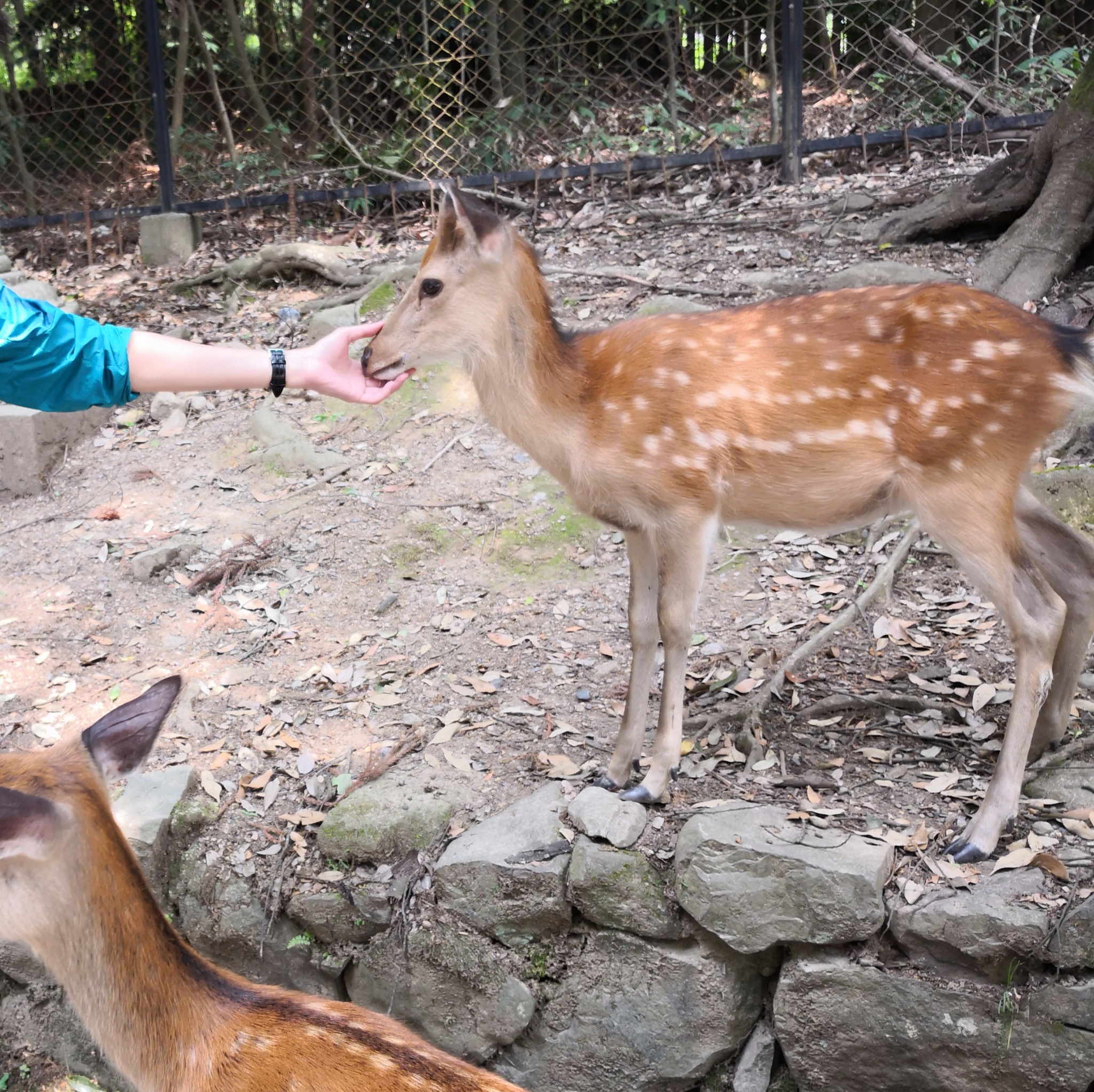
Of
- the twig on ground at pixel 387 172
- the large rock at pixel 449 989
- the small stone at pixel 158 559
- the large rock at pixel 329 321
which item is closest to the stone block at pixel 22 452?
the small stone at pixel 158 559

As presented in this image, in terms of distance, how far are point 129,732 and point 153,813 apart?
1722mm

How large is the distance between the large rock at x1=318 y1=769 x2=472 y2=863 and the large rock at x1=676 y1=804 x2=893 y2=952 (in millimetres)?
868

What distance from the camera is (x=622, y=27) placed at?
927cm

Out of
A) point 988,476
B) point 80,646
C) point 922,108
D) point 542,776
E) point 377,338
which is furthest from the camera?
point 922,108

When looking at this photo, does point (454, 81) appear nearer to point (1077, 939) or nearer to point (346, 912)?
point (346, 912)

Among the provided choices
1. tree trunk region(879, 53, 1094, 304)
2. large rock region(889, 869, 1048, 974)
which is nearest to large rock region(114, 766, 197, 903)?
large rock region(889, 869, 1048, 974)

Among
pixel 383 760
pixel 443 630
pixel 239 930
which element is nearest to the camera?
pixel 239 930

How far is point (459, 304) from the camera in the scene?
3.87 metres

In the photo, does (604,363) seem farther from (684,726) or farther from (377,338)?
(684,726)

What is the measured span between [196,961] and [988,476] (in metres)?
2.58

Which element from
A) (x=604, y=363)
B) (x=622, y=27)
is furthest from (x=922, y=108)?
(x=604, y=363)

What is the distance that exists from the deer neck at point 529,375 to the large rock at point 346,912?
1.56 meters

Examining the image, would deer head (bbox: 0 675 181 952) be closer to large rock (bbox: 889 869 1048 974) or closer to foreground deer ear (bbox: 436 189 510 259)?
foreground deer ear (bbox: 436 189 510 259)

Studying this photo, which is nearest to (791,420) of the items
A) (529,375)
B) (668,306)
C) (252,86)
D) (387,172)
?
(529,375)
